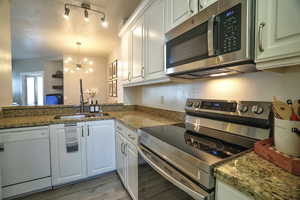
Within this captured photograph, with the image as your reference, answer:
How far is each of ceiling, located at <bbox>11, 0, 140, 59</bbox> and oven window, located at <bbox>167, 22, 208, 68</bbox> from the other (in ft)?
5.11

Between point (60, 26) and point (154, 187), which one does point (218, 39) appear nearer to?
point (154, 187)

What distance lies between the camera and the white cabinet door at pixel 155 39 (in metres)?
1.58

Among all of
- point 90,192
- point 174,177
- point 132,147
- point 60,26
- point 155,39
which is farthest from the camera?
point 60,26

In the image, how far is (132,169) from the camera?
5.07 feet

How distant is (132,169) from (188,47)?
1.30 metres

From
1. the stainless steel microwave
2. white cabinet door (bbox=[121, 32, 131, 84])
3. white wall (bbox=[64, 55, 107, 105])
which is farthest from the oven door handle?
white wall (bbox=[64, 55, 107, 105])

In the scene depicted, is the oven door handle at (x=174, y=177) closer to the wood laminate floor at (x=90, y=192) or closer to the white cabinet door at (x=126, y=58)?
the wood laminate floor at (x=90, y=192)

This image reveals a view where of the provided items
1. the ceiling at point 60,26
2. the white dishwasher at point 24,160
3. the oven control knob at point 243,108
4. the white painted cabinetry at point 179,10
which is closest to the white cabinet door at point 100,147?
the white dishwasher at point 24,160

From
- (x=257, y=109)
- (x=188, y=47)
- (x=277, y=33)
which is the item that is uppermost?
(x=188, y=47)

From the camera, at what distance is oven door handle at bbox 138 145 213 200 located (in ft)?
2.24

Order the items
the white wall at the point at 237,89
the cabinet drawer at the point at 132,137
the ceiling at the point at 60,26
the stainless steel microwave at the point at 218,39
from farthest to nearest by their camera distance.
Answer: the ceiling at the point at 60,26, the cabinet drawer at the point at 132,137, the white wall at the point at 237,89, the stainless steel microwave at the point at 218,39

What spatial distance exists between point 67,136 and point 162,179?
5.04ft

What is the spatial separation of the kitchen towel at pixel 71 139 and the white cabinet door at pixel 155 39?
4.06ft

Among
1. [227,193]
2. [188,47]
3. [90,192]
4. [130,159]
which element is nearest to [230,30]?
[188,47]
